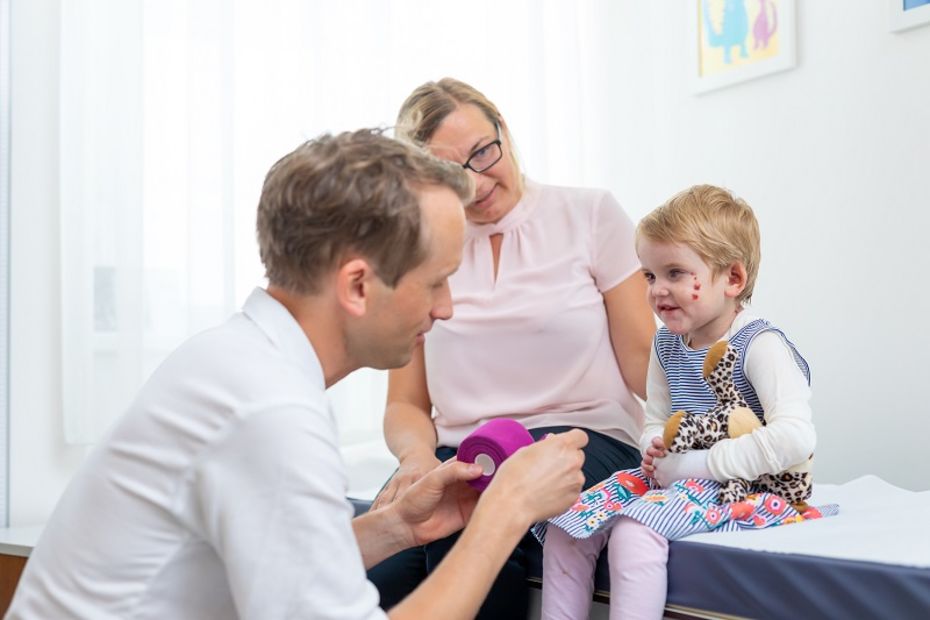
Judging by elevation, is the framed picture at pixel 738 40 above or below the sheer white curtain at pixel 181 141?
above

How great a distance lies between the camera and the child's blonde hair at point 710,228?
1.75 metres

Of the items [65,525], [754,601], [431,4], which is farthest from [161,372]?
[431,4]

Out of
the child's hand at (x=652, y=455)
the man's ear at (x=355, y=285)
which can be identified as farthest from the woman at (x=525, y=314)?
the man's ear at (x=355, y=285)

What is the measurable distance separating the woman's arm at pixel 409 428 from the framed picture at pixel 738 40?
1825mm

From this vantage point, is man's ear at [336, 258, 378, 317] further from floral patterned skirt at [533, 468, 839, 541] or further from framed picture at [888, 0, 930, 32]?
framed picture at [888, 0, 930, 32]

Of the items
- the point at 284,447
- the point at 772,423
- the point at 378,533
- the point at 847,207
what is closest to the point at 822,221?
the point at 847,207

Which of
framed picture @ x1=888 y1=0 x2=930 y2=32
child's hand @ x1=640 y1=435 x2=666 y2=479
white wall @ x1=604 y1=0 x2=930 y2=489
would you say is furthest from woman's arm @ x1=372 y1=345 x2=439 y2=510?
framed picture @ x1=888 y1=0 x2=930 y2=32

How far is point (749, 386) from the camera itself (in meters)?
1.75

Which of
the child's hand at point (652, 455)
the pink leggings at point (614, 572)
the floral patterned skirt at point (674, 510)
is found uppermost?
→ the child's hand at point (652, 455)

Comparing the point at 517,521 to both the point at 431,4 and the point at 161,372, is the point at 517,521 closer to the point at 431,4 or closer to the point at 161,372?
the point at 161,372

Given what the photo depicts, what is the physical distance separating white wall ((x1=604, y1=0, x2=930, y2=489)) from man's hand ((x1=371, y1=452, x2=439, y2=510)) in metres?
1.67

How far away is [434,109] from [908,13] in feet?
5.46

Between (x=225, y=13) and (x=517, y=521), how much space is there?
6.41ft

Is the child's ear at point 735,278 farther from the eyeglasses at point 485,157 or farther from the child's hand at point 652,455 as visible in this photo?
the eyeglasses at point 485,157
